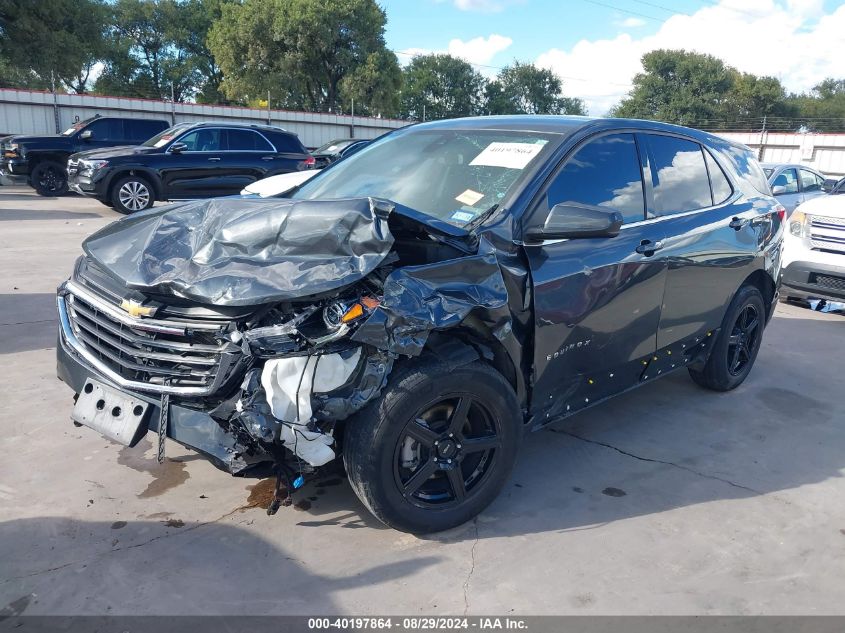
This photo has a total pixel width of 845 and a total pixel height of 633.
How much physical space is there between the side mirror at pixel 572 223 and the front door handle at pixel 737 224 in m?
1.84

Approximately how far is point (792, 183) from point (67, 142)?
15.2 metres

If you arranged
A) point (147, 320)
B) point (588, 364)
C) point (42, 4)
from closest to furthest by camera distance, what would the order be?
point (147, 320), point (588, 364), point (42, 4)

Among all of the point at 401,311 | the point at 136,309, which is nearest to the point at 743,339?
the point at 401,311

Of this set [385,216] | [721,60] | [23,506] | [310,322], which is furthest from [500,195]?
[721,60]

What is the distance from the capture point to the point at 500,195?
3.38 m

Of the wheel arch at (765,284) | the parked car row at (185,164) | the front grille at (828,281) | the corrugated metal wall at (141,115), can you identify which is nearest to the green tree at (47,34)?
the corrugated metal wall at (141,115)

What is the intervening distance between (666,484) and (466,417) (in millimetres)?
1415

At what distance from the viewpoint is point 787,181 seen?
1200 cm

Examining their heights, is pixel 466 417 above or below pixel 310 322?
below

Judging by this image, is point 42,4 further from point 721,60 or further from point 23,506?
point 721,60

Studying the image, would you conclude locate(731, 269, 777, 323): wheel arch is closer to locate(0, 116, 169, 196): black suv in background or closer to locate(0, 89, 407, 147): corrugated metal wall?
locate(0, 89, 407, 147): corrugated metal wall

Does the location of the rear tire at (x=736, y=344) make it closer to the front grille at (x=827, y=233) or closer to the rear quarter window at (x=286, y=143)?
the front grille at (x=827, y=233)

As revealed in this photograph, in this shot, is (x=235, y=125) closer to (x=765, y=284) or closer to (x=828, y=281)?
(x=828, y=281)

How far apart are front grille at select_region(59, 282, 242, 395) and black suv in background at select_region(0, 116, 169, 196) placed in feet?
46.1
